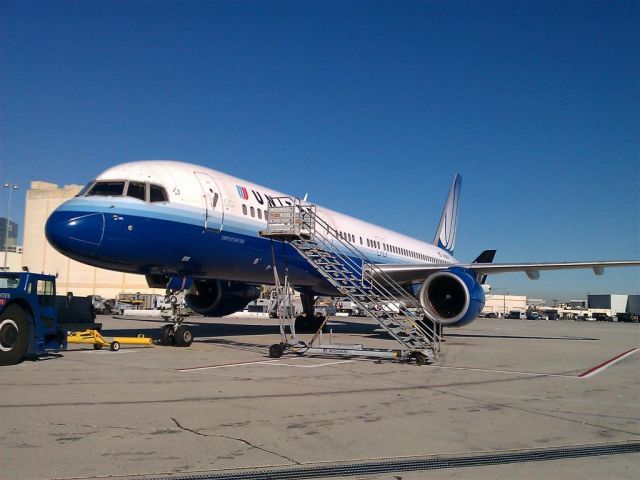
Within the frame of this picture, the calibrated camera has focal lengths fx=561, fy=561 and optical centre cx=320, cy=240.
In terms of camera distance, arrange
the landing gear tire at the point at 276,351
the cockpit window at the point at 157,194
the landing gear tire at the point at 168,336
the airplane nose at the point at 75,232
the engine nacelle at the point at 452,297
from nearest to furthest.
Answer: the airplane nose at the point at 75,232 < the landing gear tire at the point at 276,351 < the cockpit window at the point at 157,194 < the landing gear tire at the point at 168,336 < the engine nacelle at the point at 452,297

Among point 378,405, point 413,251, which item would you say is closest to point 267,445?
point 378,405

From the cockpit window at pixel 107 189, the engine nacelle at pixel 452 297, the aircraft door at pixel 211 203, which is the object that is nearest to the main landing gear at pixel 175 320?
the aircraft door at pixel 211 203

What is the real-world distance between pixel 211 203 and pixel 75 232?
3.66 meters

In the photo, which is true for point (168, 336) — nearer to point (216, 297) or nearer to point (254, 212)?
point (216, 297)

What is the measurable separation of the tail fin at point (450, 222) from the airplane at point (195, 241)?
53.8 feet

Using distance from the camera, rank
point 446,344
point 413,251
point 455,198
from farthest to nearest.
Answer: point 455,198 < point 413,251 < point 446,344

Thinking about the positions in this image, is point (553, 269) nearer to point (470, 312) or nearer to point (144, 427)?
point (470, 312)

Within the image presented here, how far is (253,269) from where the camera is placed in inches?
641

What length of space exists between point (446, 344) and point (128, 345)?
10234 millimetres

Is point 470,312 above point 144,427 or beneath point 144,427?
above

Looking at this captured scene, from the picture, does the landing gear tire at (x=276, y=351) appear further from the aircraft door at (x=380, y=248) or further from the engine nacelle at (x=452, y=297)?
the aircraft door at (x=380, y=248)

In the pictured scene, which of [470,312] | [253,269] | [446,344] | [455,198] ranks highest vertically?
[455,198]

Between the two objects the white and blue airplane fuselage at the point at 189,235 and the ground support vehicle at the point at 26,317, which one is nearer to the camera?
the ground support vehicle at the point at 26,317

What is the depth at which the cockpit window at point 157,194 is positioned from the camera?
43.4ft
